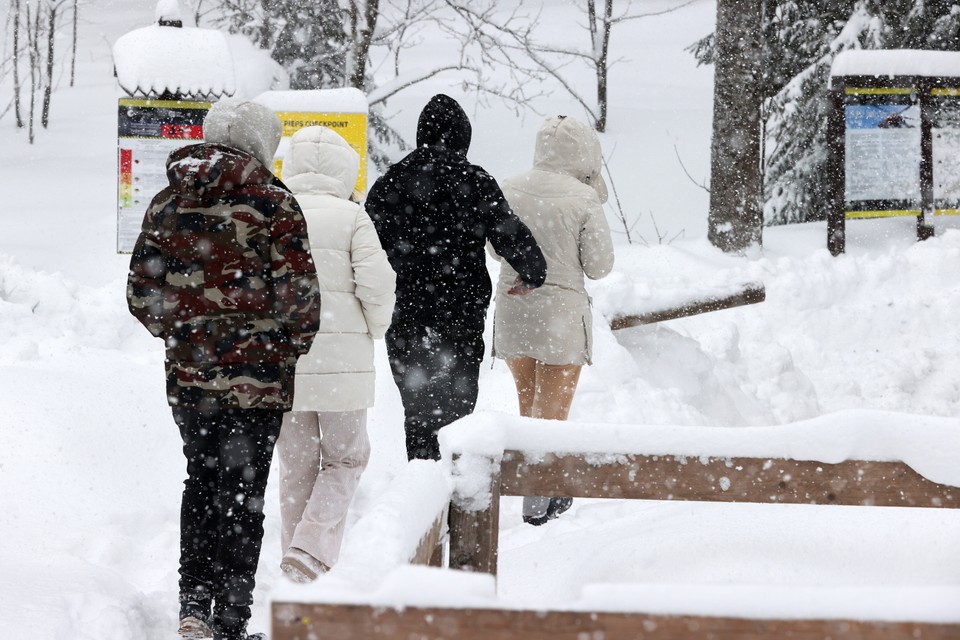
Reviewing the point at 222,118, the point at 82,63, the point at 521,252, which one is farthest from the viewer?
the point at 82,63

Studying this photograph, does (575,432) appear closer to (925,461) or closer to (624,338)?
(925,461)

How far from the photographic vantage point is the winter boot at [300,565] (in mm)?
3805

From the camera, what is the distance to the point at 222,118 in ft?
11.1

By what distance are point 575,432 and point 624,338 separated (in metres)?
4.86

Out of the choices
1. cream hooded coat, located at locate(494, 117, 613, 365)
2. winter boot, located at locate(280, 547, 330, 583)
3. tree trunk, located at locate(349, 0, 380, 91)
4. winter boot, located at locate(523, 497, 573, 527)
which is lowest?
winter boot, located at locate(523, 497, 573, 527)

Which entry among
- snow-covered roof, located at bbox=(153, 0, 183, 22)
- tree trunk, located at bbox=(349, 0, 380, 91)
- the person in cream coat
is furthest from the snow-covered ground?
tree trunk, located at bbox=(349, 0, 380, 91)

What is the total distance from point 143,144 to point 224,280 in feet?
14.5

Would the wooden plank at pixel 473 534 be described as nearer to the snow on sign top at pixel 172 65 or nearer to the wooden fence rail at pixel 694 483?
the wooden fence rail at pixel 694 483

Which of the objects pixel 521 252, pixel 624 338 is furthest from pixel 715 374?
pixel 521 252

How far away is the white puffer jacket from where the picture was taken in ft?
12.6

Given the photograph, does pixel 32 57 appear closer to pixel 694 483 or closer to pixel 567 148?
pixel 567 148

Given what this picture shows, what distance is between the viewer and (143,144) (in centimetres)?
727

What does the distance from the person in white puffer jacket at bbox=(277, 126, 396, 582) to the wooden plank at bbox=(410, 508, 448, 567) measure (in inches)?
63.5

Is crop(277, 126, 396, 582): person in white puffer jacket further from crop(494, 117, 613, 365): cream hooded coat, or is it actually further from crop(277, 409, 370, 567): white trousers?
crop(494, 117, 613, 365): cream hooded coat
